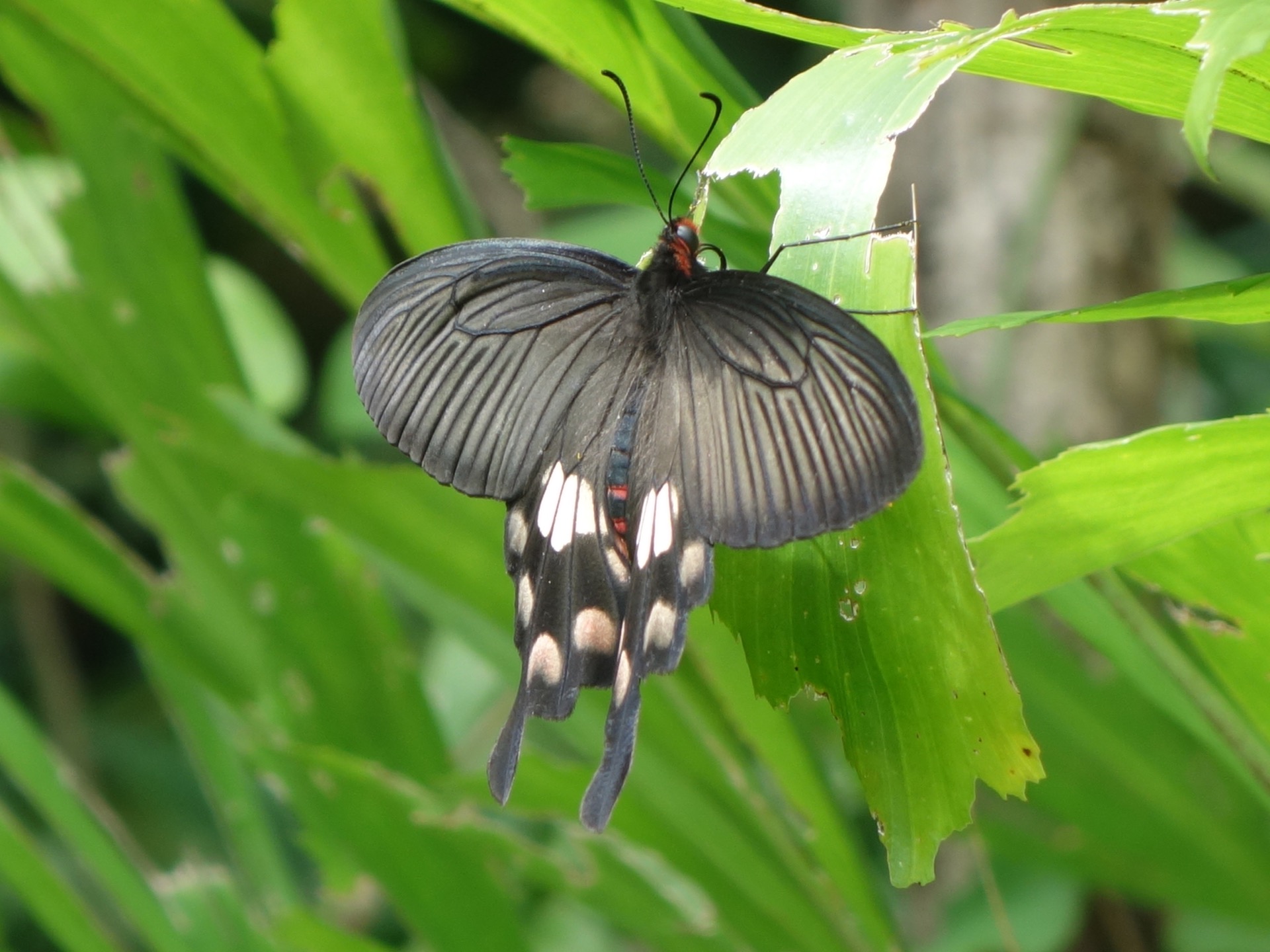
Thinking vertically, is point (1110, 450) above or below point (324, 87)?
below

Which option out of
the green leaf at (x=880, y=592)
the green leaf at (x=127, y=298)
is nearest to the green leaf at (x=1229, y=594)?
the green leaf at (x=880, y=592)

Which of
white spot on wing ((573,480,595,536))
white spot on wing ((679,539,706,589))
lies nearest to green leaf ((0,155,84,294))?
white spot on wing ((573,480,595,536))

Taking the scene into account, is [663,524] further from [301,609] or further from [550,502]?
[301,609]

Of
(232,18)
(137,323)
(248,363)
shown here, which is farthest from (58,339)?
(248,363)

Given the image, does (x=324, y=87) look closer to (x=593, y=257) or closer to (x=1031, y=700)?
(x=593, y=257)

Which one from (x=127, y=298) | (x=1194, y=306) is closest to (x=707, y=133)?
(x=1194, y=306)

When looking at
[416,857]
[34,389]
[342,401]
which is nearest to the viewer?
[416,857]
